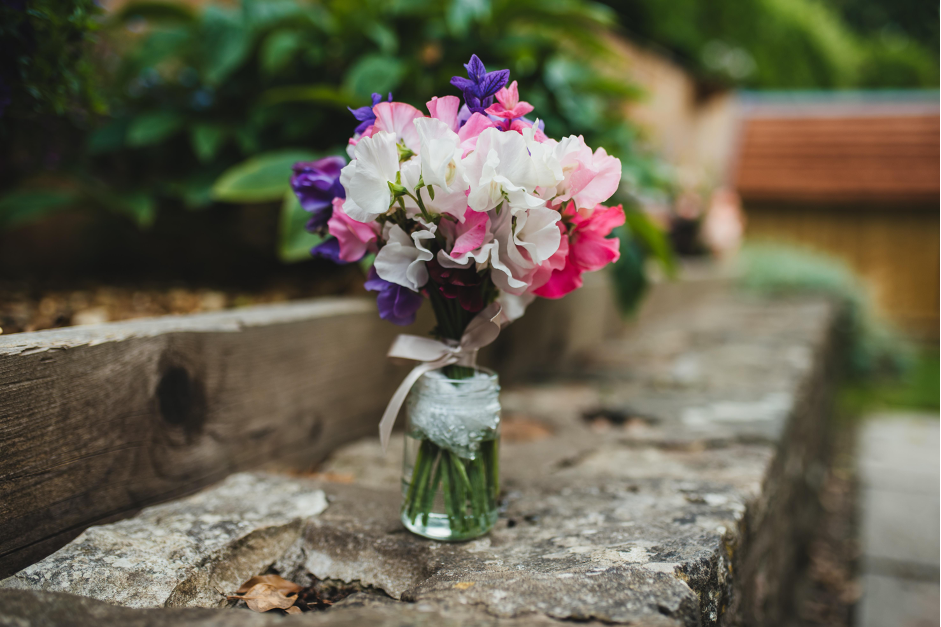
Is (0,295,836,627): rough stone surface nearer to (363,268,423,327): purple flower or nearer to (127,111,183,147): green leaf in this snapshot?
(363,268,423,327): purple flower

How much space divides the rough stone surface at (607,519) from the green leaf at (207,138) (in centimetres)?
104

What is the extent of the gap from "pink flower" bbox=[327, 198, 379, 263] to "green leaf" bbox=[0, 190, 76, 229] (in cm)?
122

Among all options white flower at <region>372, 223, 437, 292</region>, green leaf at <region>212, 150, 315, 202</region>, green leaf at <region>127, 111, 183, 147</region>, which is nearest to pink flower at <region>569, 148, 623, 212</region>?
white flower at <region>372, 223, 437, 292</region>

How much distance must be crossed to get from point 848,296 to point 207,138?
6.66 m

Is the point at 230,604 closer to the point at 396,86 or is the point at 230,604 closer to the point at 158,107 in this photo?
the point at 396,86

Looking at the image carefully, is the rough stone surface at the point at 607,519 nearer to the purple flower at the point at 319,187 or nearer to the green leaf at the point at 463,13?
the purple flower at the point at 319,187

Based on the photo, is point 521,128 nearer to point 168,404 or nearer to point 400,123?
point 400,123

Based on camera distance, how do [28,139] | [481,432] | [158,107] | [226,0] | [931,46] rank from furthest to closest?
[226,0]
[158,107]
[931,46]
[28,139]
[481,432]

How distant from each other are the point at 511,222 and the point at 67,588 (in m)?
0.80

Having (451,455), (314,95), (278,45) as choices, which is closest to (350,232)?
(451,455)

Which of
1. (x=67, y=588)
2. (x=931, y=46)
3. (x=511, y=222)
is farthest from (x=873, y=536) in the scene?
(x=67, y=588)

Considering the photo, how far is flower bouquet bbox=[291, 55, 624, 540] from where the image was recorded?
0.83 meters

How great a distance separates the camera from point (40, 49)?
3.77 ft

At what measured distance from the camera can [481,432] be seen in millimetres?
974
